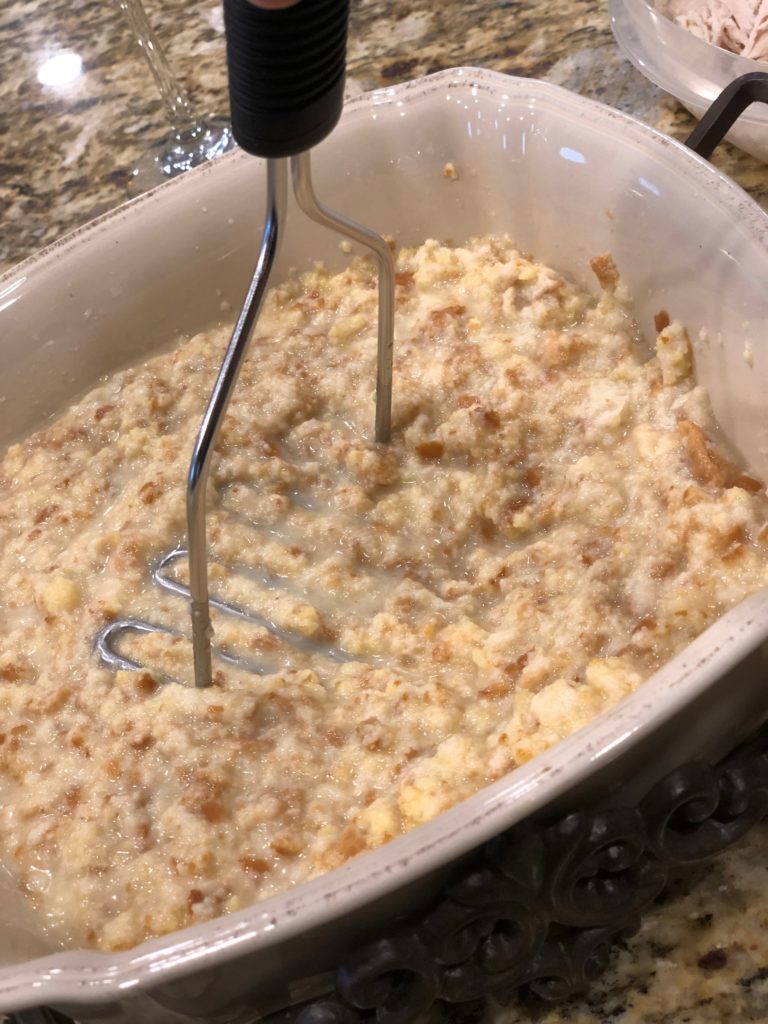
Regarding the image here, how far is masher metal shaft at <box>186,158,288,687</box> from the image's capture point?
0.60 metres

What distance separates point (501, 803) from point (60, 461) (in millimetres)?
533

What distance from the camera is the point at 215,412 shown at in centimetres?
64

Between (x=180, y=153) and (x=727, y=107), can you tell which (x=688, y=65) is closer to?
(x=727, y=107)

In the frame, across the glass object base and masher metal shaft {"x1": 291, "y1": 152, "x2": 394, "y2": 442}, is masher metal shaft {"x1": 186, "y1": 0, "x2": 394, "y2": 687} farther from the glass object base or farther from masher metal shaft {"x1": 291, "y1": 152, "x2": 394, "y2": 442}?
the glass object base

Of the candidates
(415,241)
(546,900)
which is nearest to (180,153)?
(415,241)

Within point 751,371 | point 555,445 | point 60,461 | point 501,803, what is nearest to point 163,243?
point 60,461

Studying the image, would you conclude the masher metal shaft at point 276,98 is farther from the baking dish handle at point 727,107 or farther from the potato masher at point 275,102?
the baking dish handle at point 727,107

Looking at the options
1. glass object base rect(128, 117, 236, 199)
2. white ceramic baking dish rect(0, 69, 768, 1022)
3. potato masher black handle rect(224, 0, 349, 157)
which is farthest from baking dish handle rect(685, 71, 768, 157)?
glass object base rect(128, 117, 236, 199)

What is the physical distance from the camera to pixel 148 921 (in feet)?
2.02

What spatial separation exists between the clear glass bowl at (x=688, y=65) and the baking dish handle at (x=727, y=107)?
14 centimetres

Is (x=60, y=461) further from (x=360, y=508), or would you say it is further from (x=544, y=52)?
(x=544, y=52)

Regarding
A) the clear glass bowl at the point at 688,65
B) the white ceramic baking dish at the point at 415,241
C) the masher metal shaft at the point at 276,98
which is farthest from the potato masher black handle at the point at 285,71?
the clear glass bowl at the point at 688,65

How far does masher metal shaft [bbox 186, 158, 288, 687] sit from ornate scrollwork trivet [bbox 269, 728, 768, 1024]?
25cm

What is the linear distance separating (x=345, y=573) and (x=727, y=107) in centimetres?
46
